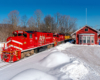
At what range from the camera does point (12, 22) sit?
34875 mm

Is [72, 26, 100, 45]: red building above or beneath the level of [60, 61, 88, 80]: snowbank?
above

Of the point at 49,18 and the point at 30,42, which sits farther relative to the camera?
the point at 49,18

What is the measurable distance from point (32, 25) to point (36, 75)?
145 ft

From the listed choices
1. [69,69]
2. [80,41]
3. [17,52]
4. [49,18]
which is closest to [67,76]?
[69,69]

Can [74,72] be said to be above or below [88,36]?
below

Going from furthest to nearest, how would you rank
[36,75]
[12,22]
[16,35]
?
[12,22] → [16,35] → [36,75]

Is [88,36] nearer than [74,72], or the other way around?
[74,72]

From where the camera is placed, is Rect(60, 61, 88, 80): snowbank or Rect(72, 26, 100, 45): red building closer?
Rect(60, 61, 88, 80): snowbank

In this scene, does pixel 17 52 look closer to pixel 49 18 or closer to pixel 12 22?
pixel 12 22

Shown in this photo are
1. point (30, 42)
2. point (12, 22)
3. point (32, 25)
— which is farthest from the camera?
point (32, 25)

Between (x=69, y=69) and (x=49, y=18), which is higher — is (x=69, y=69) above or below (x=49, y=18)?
below

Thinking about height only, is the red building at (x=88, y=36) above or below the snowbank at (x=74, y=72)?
above

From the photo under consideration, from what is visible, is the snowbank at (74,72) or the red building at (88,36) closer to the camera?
the snowbank at (74,72)

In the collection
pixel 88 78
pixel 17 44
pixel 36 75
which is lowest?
pixel 88 78
